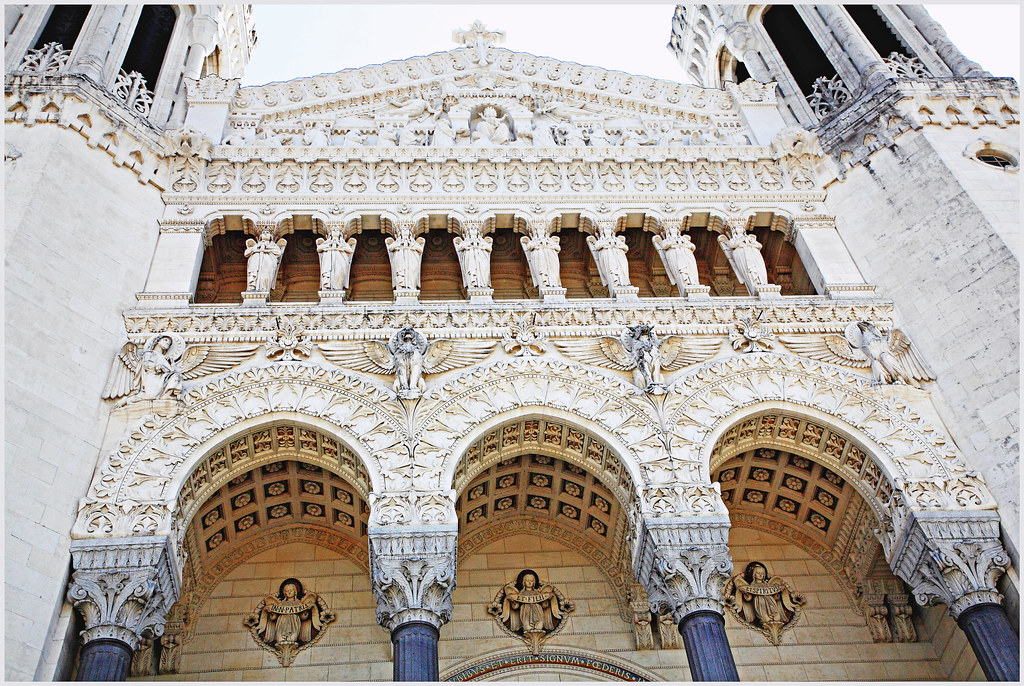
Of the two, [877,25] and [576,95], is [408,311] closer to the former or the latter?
[576,95]

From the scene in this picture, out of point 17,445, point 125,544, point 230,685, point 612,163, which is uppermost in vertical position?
point 612,163

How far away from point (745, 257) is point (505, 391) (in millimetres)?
5453

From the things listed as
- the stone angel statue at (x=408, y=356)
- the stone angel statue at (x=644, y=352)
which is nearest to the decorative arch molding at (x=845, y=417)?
the stone angel statue at (x=644, y=352)

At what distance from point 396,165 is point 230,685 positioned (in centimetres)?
1046

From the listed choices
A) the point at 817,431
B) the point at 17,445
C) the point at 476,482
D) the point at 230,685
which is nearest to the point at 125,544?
the point at 17,445

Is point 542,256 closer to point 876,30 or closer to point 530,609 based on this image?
point 530,609

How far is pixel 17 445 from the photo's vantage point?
11820mm

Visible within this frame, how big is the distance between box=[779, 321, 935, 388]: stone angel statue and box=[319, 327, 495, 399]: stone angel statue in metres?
5.09

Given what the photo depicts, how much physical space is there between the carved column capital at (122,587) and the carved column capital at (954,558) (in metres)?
9.74

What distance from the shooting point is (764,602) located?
1479 centimetres

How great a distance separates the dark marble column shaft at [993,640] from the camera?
11.2m

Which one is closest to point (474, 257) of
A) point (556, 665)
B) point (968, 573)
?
point (556, 665)

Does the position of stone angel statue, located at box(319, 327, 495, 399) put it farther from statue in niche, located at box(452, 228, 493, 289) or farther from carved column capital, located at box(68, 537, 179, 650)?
carved column capital, located at box(68, 537, 179, 650)

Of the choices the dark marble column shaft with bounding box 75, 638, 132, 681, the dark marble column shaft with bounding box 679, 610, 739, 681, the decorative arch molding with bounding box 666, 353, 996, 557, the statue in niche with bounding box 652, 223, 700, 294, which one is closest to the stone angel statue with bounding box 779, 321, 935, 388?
the decorative arch molding with bounding box 666, 353, 996, 557
